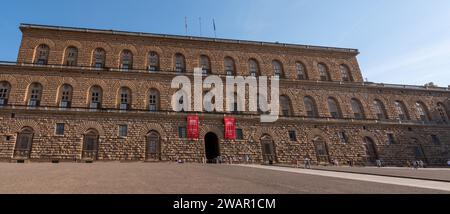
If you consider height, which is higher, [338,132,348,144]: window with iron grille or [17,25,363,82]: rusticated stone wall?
[17,25,363,82]: rusticated stone wall

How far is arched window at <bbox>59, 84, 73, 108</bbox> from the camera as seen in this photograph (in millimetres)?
20141

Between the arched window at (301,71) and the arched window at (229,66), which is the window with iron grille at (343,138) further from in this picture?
the arched window at (229,66)

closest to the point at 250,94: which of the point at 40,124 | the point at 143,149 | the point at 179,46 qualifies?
the point at 179,46

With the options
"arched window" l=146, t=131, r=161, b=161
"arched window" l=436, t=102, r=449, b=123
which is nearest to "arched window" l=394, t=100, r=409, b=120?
"arched window" l=436, t=102, r=449, b=123

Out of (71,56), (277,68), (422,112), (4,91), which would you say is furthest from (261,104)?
(4,91)

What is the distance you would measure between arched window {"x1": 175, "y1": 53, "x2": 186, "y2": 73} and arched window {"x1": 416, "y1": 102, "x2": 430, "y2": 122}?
94.5 feet

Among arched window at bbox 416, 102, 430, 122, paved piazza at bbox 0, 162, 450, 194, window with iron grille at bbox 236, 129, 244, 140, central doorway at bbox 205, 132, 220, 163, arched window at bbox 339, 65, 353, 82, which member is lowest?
paved piazza at bbox 0, 162, 450, 194

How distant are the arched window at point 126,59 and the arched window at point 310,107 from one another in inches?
758

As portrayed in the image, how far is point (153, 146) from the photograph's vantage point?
2027 centimetres

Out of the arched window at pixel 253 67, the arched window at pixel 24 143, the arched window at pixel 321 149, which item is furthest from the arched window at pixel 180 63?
the arched window at pixel 321 149

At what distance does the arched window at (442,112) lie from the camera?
92.4 ft

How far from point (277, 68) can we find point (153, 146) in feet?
54.2

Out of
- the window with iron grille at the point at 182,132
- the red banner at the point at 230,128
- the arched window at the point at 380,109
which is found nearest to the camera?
the window with iron grille at the point at 182,132

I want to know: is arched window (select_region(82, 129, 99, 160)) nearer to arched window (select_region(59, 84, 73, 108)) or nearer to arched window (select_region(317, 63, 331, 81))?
arched window (select_region(59, 84, 73, 108))
